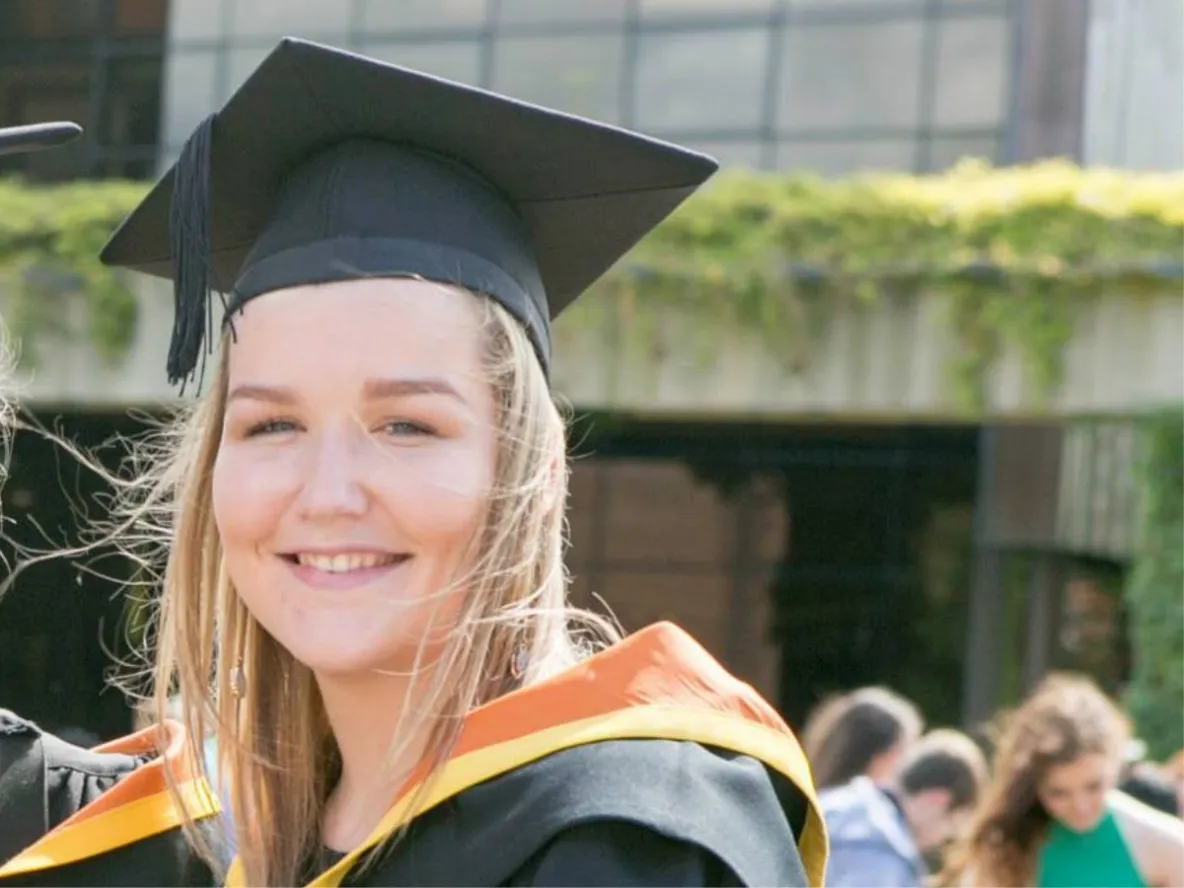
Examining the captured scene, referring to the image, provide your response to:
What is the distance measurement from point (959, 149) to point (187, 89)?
18.3ft

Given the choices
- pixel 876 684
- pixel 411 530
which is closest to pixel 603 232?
pixel 411 530

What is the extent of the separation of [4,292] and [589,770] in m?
10.9

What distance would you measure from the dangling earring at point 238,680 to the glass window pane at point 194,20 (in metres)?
12.5

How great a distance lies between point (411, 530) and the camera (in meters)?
1.71

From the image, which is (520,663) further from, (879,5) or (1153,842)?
(879,5)

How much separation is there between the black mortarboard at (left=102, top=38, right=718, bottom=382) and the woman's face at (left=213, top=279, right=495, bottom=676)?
8cm

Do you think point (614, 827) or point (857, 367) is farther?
point (857, 367)

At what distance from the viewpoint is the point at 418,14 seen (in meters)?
13.5

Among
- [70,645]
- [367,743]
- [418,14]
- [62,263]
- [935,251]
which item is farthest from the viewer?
[70,645]

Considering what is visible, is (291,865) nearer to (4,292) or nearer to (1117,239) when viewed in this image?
(1117,239)

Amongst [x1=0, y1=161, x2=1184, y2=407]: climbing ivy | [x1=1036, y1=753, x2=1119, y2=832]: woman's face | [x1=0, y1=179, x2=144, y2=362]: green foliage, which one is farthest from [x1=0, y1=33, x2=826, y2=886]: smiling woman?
[x1=0, y1=179, x2=144, y2=362]: green foliage

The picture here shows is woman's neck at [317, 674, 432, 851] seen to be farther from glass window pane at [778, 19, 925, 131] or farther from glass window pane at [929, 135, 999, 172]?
glass window pane at [778, 19, 925, 131]

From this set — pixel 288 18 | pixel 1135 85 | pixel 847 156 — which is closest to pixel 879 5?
pixel 847 156

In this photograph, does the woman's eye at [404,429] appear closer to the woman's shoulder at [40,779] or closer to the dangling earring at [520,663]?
the dangling earring at [520,663]
